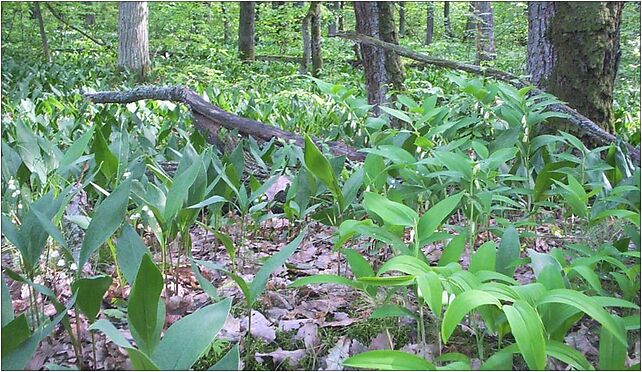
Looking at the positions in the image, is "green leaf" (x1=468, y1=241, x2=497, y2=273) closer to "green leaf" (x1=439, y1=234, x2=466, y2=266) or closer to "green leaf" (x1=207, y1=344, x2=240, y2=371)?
"green leaf" (x1=439, y1=234, x2=466, y2=266)

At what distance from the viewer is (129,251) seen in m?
1.59

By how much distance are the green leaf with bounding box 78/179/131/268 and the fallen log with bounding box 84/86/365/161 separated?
227 cm

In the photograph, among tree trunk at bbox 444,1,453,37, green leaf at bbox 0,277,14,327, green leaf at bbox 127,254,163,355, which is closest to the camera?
green leaf at bbox 127,254,163,355

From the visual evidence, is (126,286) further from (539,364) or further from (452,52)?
(452,52)

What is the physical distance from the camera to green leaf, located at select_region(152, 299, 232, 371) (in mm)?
1139

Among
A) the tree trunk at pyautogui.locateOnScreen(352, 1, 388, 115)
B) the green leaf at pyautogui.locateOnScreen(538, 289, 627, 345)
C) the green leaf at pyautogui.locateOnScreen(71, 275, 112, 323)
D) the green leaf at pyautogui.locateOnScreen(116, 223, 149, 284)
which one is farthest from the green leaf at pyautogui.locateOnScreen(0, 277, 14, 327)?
the tree trunk at pyautogui.locateOnScreen(352, 1, 388, 115)

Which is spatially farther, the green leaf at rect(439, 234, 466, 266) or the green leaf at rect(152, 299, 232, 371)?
the green leaf at rect(439, 234, 466, 266)

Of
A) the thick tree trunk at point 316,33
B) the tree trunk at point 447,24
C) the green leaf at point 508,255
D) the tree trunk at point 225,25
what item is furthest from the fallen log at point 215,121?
the tree trunk at point 447,24

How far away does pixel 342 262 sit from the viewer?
2492mm

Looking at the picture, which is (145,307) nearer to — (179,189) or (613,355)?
(179,189)

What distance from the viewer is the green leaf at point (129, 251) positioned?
1.57m

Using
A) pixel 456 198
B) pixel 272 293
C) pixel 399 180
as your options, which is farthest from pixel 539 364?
pixel 399 180

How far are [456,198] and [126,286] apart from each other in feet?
4.14

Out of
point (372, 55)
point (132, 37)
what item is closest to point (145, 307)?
point (372, 55)
